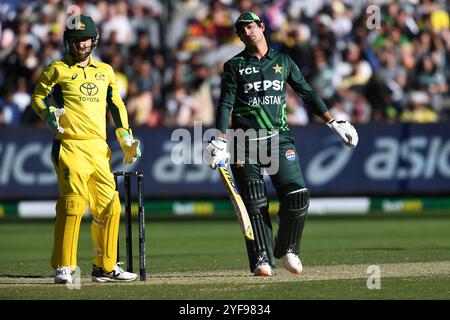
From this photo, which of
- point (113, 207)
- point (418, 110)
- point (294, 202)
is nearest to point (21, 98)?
point (418, 110)

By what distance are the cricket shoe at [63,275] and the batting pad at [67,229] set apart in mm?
42

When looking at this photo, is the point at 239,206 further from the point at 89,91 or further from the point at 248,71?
the point at 89,91

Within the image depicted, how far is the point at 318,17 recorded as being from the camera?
20.3 metres

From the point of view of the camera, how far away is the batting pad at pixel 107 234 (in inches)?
375

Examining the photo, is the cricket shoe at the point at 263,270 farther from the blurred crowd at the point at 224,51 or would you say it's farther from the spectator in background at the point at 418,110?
the spectator in background at the point at 418,110

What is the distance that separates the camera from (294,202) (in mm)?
Answer: 9617

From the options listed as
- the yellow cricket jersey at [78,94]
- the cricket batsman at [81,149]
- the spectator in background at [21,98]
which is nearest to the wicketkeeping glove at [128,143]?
the cricket batsman at [81,149]

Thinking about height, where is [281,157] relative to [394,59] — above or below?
below

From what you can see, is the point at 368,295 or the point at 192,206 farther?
the point at 192,206

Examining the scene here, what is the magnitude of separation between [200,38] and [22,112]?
338 cm
